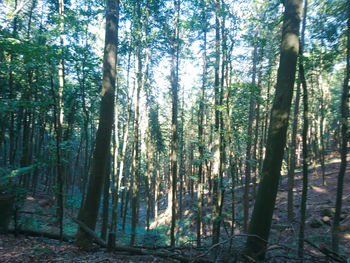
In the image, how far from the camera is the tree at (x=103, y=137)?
5.08 metres

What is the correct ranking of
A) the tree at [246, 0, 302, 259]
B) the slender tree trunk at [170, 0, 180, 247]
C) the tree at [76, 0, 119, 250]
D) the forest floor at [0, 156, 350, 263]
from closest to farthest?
1. the tree at [246, 0, 302, 259]
2. the forest floor at [0, 156, 350, 263]
3. the tree at [76, 0, 119, 250]
4. the slender tree trunk at [170, 0, 180, 247]

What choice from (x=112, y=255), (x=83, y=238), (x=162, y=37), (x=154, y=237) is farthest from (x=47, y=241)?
(x=162, y=37)

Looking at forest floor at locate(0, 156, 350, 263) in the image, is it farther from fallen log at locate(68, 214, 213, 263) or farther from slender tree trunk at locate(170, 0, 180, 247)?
slender tree trunk at locate(170, 0, 180, 247)

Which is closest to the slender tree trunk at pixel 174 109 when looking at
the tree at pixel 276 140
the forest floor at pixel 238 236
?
the forest floor at pixel 238 236

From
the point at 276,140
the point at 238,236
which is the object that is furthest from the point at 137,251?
the point at 238,236

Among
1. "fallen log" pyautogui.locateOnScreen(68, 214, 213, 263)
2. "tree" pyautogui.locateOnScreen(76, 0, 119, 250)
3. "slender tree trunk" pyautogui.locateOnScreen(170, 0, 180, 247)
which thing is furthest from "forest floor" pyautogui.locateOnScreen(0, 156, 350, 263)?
"slender tree trunk" pyautogui.locateOnScreen(170, 0, 180, 247)

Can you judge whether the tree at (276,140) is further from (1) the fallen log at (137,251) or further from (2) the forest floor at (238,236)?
(1) the fallen log at (137,251)

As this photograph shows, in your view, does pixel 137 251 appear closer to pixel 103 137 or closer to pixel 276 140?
pixel 103 137

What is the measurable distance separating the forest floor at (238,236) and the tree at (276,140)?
13.4 inches

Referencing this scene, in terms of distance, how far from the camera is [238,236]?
853 centimetres

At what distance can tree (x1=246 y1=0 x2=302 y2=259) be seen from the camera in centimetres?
409

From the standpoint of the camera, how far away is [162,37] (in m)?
11.1

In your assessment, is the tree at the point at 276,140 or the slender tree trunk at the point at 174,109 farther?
the slender tree trunk at the point at 174,109

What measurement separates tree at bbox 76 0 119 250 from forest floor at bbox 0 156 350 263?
2.55 feet
